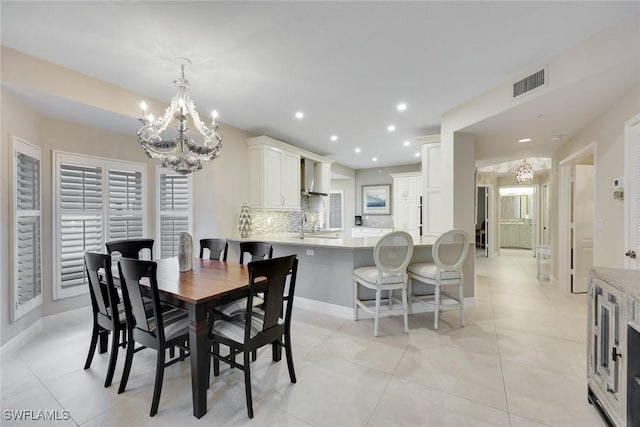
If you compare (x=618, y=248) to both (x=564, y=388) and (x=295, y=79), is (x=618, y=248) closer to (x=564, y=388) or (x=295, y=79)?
(x=564, y=388)

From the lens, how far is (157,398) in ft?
5.85

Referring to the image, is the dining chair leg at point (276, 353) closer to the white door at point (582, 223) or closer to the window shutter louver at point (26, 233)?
the window shutter louver at point (26, 233)

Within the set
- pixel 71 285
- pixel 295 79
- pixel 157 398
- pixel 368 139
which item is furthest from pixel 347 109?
pixel 71 285

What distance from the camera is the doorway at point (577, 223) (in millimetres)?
4246

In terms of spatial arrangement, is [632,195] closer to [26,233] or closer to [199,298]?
[199,298]

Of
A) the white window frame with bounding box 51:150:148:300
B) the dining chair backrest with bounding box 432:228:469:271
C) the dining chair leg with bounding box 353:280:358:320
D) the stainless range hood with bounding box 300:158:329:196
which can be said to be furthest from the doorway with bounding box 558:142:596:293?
the white window frame with bounding box 51:150:148:300

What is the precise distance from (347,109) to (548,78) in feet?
6.92

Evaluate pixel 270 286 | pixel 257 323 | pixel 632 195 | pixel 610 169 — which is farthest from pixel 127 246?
pixel 610 169

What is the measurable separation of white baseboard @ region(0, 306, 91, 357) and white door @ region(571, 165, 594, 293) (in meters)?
7.01

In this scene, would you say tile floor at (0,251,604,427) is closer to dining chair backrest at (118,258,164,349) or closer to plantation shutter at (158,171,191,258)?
dining chair backrest at (118,258,164,349)

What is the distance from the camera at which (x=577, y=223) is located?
14.0 ft

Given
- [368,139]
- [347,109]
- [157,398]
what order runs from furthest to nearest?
[368,139]
[347,109]
[157,398]

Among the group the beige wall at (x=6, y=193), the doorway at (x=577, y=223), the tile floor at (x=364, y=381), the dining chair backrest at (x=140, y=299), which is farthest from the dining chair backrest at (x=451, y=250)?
the beige wall at (x=6, y=193)

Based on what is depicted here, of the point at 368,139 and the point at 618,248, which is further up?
the point at 368,139
